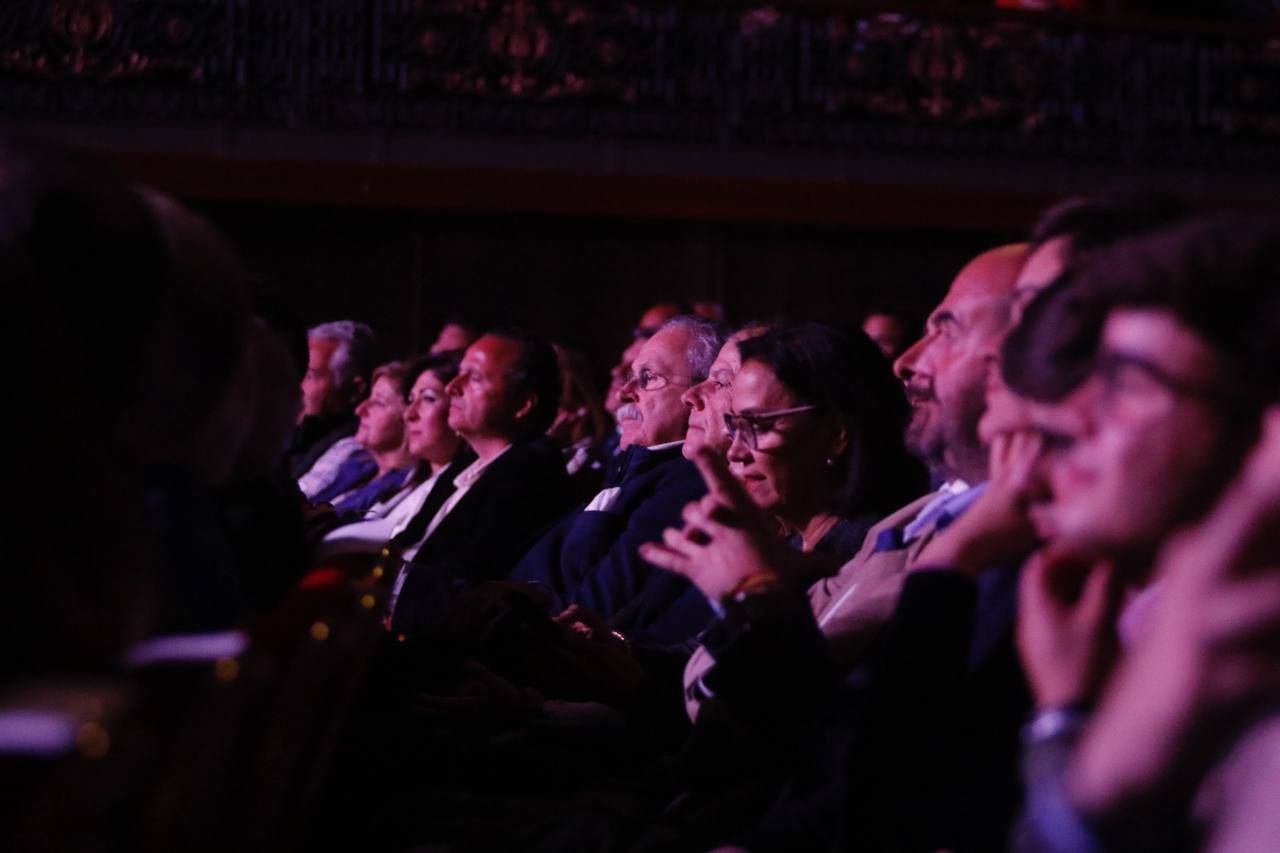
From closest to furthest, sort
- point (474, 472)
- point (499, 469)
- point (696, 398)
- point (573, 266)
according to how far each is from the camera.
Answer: point (696, 398) < point (499, 469) < point (474, 472) < point (573, 266)

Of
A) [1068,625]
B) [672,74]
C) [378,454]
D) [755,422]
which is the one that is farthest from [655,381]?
[672,74]

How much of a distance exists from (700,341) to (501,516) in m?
0.67

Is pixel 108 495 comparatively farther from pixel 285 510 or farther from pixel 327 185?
pixel 327 185

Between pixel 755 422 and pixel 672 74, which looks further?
pixel 672 74

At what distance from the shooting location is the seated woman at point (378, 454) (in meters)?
5.62

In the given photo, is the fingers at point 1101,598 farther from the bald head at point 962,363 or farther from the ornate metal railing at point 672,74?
the ornate metal railing at point 672,74

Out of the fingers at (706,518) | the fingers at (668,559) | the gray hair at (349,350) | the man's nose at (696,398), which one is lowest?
the gray hair at (349,350)

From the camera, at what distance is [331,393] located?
616cm

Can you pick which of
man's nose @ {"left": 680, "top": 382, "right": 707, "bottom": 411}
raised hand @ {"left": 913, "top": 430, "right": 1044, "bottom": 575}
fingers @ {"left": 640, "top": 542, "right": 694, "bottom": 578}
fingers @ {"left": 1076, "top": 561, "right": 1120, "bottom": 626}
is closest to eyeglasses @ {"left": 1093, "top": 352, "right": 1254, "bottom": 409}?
fingers @ {"left": 1076, "top": 561, "right": 1120, "bottom": 626}

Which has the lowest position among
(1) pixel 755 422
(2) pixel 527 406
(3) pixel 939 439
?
(2) pixel 527 406

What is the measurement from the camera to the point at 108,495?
117cm

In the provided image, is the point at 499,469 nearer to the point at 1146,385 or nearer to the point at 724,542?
the point at 724,542

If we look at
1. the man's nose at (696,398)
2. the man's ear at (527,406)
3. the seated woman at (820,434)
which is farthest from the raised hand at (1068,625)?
the man's ear at (527,406)

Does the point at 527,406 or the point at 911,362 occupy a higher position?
the point at 911,362
